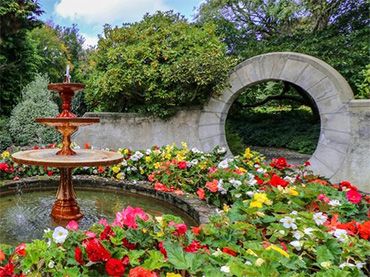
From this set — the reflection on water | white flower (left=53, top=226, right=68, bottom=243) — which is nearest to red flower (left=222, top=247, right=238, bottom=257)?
white flower (left=53, top=226, right=68, bottom=243)

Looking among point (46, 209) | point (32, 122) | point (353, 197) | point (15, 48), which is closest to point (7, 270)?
point (353, 197)

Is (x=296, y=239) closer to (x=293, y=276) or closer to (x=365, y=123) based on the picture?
(x=293, y=276)

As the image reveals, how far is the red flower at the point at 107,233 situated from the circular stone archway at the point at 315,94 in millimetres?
5176

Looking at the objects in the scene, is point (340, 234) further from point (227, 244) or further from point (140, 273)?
point (140, 273)

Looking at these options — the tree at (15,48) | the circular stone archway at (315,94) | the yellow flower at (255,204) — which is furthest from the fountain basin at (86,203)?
the tree at (15,48)

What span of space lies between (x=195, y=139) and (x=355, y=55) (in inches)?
178

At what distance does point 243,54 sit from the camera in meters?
9.39

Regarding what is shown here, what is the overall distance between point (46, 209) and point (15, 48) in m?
8.05

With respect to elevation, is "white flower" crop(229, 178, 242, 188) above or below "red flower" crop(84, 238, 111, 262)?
below

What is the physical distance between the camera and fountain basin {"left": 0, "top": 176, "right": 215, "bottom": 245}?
126 inches

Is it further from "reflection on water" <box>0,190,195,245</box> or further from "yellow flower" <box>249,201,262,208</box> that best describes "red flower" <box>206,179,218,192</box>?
"yellow flower" <box>249,201,262,208</box>

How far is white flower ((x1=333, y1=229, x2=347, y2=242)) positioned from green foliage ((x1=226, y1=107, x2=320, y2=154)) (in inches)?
315

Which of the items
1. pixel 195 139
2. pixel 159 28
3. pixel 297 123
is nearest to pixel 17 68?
pixel 159 28

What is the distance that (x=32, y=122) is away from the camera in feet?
26.8
